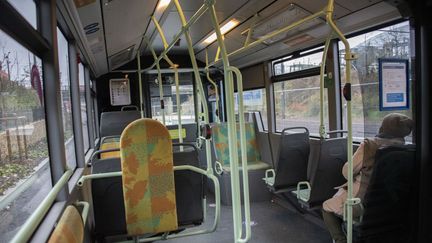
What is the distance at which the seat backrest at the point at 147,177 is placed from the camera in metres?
2.11

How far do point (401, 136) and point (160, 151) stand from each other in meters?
1.83

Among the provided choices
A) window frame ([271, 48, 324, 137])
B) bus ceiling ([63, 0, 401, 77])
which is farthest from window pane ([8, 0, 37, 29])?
window frame ([271, 48, 324, 137])

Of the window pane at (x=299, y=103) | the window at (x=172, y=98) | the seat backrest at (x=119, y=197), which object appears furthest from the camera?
the window at (x=172, y=98)

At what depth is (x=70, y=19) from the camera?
246 centimetres

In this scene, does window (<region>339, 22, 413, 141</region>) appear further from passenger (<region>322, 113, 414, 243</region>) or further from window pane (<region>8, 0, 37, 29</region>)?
window pane (<region>8, 0, 37, 29</region>)

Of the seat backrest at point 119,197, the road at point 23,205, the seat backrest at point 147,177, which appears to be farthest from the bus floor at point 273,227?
the road at point 23,205

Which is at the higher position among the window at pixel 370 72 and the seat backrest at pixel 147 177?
the window at pixel 370 72

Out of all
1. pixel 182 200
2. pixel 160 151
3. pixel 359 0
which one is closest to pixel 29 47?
pixel 160 151

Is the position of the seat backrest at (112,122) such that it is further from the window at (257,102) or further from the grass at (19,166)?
the grass at (19,166)

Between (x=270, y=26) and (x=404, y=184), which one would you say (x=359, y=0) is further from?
(x=404, y=184)

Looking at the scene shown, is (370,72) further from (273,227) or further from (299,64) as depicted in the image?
(273,227)

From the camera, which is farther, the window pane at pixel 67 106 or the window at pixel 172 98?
the window at pixel 172 98

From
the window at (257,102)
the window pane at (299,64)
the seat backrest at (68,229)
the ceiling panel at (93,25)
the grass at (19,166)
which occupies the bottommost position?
the seat backrest at (68,229)

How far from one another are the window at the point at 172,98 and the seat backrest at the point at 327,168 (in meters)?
4.55
